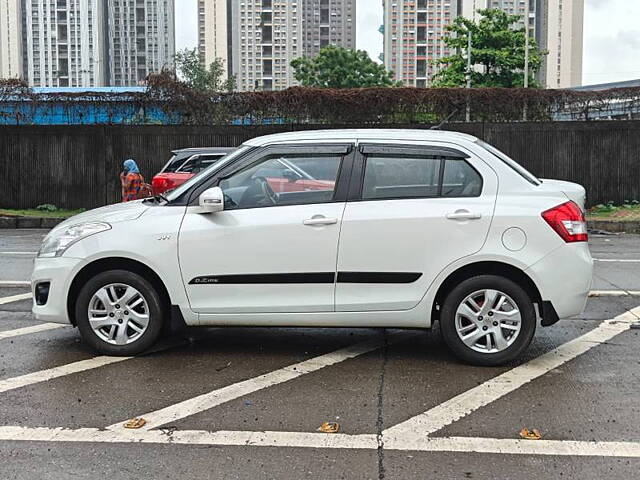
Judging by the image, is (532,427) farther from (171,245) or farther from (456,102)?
(456,102)

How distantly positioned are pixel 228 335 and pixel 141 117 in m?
15.5

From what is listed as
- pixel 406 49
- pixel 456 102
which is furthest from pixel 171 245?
pixel 406 49

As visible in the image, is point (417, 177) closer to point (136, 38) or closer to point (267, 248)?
point (267, 248)

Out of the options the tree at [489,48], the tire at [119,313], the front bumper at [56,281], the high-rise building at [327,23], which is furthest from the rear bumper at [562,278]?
the high-rise building at [327,23]

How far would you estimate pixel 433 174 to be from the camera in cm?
620

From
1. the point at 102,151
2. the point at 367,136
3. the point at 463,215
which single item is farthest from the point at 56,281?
the point at 102,151

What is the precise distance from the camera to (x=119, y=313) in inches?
249

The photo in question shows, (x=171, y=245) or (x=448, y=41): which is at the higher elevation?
(x=448, y=41)

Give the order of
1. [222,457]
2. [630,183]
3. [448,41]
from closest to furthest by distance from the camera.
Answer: [222,457]
[630,183]
[448,41]

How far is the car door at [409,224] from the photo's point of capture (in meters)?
6.02

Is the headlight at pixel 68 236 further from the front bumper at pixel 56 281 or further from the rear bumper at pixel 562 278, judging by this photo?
the rear bumper at pixel 562 278

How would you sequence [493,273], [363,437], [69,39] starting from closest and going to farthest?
[363,437] < [493,273] < [69,39]

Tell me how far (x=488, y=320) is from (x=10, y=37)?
14133cm

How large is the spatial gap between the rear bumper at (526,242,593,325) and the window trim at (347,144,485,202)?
0.71 m
